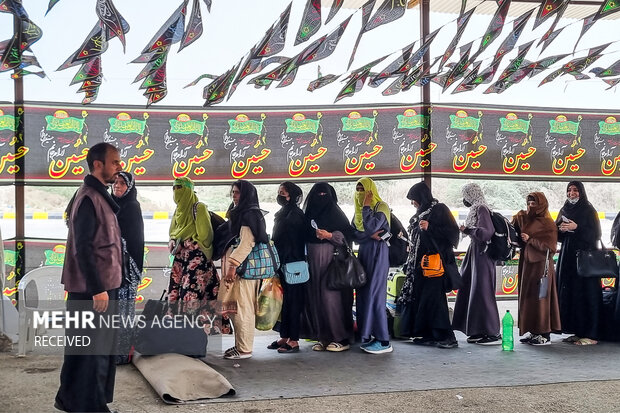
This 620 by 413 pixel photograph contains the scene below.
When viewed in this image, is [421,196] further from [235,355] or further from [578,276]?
[235,355]

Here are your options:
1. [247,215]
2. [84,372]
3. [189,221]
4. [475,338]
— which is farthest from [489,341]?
[84,372]

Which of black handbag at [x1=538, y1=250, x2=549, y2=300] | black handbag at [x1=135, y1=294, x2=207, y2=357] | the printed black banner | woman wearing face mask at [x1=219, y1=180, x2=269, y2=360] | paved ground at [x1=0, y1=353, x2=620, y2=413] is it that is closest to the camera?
paved ground at [x1=0, y1=353, x2=620, y2=413]

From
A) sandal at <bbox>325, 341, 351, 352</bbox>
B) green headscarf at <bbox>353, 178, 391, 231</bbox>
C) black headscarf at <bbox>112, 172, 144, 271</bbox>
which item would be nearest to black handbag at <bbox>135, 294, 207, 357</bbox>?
black headscarf at <bbox>112, 172, 144, 271</bbox>

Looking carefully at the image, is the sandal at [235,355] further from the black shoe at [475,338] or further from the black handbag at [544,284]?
the black handbag at [544,284]

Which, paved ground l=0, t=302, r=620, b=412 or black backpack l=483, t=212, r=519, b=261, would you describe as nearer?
paved ground l=0, t=302, r=620, b=412

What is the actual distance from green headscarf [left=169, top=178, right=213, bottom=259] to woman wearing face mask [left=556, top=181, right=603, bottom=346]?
11.0ft

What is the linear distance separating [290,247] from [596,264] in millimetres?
2891

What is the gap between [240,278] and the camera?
5.64 meters

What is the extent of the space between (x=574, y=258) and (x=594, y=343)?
2.69ft

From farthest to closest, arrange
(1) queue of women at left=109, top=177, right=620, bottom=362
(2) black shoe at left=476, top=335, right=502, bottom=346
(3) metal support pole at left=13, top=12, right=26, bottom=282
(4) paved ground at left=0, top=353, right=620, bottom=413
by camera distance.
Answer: (3) metal support pole at left=13, top=12, right=26, bottom=282 → (2) black shoe at left=476, top=335, right=502, bottom=346 → (1) queue of women at left=109, top=177, right=620, bottom=362 → (4) paved ground at left=0, top=353, right=620, bottom=413

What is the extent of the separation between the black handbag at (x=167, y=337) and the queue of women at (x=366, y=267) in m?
0.20

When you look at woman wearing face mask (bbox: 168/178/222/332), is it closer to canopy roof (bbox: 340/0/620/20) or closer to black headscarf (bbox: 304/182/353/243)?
black headscarf (bbox: 304/182/353/243)

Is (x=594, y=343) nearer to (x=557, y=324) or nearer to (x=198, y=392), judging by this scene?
(x=557, y=324)

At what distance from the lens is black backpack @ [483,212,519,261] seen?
629cm
